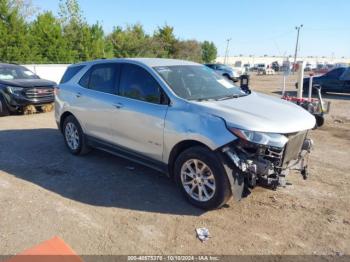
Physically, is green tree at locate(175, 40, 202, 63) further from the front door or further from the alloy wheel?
the alloy wheel

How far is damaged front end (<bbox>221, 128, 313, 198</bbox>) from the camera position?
3992mm

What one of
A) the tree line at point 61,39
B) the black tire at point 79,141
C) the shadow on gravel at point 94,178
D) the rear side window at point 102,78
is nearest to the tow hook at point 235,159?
the shadow on gravel at point 94,178

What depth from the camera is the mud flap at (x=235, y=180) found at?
4105 mm

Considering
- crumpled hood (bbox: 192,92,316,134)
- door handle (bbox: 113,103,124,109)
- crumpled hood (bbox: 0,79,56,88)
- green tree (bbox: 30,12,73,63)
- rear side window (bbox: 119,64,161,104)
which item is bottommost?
crumpled hood (bbox: 0,79,56,88)

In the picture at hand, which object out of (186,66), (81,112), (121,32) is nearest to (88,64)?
(81,112)

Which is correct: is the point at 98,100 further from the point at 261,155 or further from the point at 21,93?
the point at 21,93

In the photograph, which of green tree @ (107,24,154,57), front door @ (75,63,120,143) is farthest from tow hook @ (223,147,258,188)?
green tree @ (107,24,154,57)

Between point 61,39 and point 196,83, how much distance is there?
2049 cm

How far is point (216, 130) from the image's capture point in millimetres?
4152

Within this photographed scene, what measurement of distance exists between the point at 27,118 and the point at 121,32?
27194 mm

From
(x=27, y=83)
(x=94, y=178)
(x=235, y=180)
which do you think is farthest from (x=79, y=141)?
(x=27, y=83)

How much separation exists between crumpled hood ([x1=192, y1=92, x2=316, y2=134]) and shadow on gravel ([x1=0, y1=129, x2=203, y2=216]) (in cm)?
126

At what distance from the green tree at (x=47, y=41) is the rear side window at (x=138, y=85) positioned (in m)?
18.7

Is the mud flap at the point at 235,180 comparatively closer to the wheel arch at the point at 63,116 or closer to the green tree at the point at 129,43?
the wheel arch at the point at 63,116
